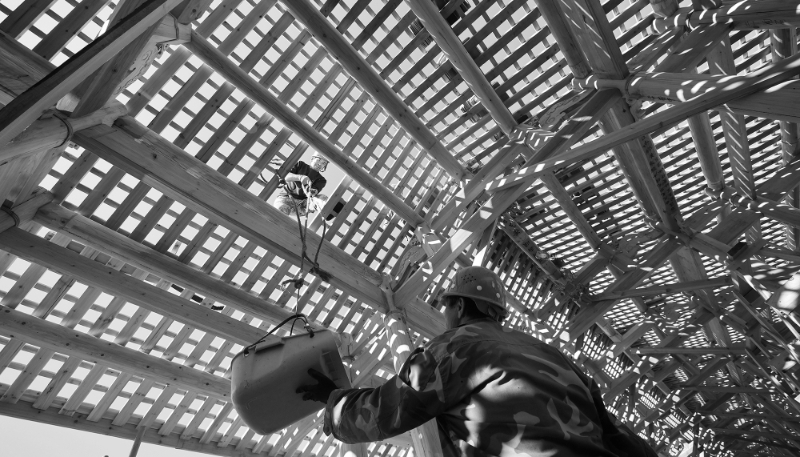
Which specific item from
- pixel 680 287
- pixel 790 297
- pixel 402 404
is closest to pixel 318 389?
pixel 402 404

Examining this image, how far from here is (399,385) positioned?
3.90 ft

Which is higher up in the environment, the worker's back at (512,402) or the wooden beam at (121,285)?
the worker's back at (512,402)

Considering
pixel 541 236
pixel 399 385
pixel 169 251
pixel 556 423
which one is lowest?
pixel 169 251

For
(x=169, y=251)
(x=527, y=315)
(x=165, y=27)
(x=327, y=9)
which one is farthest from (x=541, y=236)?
(x=165, y=27)

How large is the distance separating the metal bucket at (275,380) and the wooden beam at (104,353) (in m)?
2.36

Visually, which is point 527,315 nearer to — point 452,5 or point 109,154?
point 452,5

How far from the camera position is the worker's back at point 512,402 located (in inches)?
41.8

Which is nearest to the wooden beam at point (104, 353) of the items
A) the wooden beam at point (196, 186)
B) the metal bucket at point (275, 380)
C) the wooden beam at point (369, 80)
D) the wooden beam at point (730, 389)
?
the wooden beam at point (196, 186)

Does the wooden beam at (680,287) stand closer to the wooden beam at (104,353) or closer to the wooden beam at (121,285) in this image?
the wooden beam at (121,285)

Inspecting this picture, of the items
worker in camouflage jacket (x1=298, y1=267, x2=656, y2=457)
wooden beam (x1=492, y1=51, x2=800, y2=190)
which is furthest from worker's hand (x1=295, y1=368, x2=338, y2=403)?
wooden beam (x1=492, y1=51, x2=800, y2=190)

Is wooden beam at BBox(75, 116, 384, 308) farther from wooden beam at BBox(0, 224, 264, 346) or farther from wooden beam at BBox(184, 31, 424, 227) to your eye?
wooden beam at BBox(0, 224, 264, 346)

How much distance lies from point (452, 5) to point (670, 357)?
7453 mm

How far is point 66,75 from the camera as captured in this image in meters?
1.47

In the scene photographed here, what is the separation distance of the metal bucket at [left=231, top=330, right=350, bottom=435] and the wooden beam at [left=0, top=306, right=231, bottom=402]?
2361 mm
